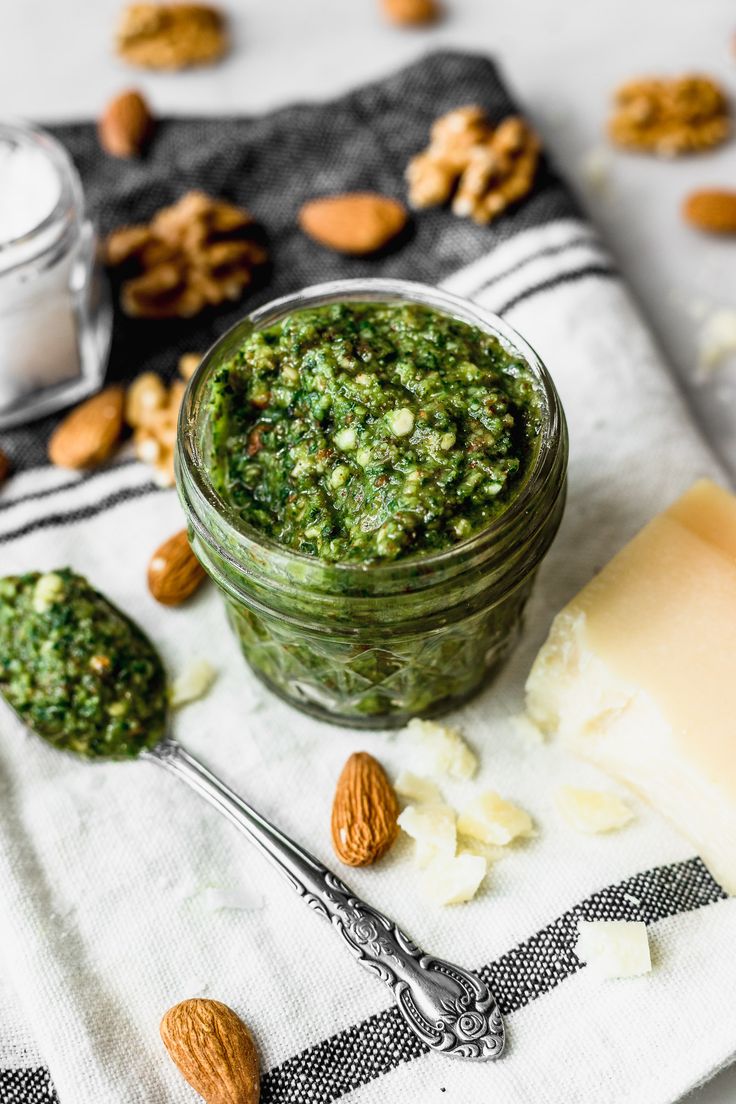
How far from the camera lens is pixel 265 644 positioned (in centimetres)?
191

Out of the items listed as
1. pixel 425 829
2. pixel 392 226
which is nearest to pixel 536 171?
pixel 392 226

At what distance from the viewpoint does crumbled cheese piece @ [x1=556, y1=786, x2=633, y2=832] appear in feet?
6.07

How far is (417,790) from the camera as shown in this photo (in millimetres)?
1899

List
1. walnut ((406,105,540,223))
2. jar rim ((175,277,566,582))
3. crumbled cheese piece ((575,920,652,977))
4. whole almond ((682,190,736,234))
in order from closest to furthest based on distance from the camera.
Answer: jar rim ((175,277,566,582)) < crumbled cheese piece ((575,920,652,977)) < walnut ((406,105,540,223)) < whole almond ((682,190,736,234))

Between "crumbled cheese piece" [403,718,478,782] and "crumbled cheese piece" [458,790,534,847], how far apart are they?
7cm

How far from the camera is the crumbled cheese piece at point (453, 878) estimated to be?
1.78 m

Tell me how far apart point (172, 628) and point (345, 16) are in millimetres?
1791

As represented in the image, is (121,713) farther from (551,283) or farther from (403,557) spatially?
(551,283)

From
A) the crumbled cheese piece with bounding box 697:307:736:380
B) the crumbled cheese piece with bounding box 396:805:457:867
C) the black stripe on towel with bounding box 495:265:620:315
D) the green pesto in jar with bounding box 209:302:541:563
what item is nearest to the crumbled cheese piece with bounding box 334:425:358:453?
the green pesto in jar with bounding box 209:302:541:563

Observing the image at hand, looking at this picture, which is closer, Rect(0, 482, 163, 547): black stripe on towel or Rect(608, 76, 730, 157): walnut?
Rect(0, 482, 163, 547): black stripe on towel

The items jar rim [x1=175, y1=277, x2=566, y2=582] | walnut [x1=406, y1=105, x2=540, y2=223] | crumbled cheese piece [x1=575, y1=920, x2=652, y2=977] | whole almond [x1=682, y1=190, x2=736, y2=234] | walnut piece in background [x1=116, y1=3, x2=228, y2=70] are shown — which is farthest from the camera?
walnut piece in background [x1=116, y1=3, x2=228, y2=70]

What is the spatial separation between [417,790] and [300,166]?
4.69ft

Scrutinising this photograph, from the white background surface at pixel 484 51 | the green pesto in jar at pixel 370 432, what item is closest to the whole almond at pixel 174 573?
the green pesto in jar at pixel 370 432

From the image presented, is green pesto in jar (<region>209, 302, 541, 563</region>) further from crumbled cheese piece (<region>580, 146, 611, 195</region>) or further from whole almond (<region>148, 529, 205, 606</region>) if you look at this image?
crumbled cheese piece (<region>580, 146, 611, 195</region>)
